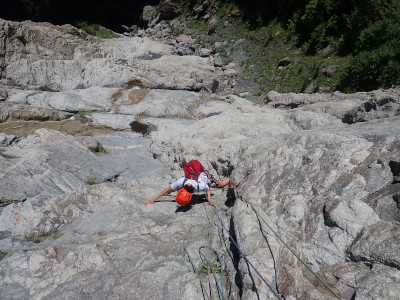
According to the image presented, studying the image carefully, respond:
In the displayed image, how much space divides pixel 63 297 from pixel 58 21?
3962cm

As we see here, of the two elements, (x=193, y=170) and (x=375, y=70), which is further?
(x=375, y=70)

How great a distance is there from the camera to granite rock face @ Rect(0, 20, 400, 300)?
13.3 feet

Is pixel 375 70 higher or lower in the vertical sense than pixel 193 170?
higher

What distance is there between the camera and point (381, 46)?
1477cm

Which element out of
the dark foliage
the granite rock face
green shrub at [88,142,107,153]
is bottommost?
green shrub at [88,142,107,153]

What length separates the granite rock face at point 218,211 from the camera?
406 centimetres

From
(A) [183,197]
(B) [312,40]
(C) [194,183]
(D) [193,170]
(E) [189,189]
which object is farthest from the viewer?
(B) [312,40]

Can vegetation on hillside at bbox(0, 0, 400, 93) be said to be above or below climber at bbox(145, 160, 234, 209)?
above

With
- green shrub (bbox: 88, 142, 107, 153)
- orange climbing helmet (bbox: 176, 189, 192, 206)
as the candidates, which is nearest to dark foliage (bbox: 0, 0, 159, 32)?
green shrub (bbox: 88, 142, 107, 153)

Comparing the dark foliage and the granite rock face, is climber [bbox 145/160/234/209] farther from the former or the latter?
the dark foliage

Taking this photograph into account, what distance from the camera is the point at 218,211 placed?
6703 millimetres

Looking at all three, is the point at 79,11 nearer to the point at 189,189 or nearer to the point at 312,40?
the point at 312,40

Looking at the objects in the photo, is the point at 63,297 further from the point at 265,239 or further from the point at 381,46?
the point at 381,46

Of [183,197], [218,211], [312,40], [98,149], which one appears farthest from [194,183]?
[312,40]
